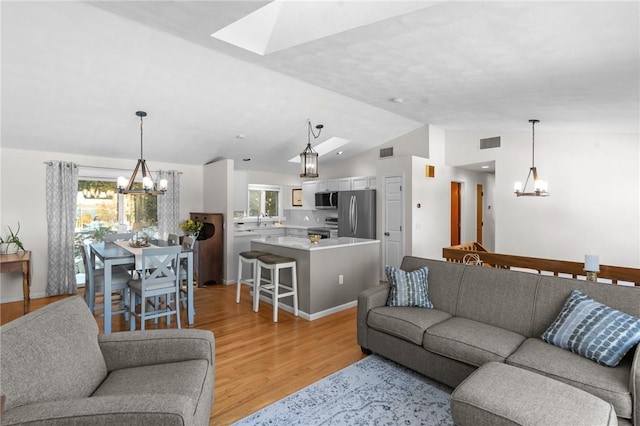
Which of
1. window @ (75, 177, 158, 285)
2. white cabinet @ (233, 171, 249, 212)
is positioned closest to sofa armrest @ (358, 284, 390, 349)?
white cabinet @ (233, 171, 249, 212)

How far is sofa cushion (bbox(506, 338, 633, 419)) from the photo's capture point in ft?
5.70

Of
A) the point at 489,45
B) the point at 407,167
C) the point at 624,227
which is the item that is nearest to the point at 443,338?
the point at 489,45

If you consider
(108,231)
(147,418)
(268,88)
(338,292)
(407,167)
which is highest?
(268,88)

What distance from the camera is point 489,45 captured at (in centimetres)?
264

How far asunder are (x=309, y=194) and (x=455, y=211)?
10.9ft

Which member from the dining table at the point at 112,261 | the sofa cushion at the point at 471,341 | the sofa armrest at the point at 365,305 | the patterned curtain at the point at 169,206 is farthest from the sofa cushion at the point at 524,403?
the patterned curtain at the point at 169,206

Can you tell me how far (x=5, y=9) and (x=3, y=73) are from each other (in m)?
0.97

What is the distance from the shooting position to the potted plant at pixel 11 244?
467 cm

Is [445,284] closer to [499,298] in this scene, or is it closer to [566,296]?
[499,298]

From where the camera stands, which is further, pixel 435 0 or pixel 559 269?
pixel 559 269

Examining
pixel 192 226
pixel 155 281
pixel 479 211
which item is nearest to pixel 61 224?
pixel 192 226

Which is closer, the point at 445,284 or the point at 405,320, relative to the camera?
the point at 405,320

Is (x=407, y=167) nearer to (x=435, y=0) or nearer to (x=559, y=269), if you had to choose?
(x=559, y=269)

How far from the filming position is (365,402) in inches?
93.8
